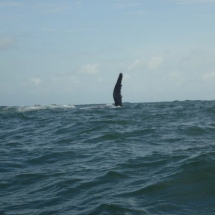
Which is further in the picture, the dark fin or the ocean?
the dark fin

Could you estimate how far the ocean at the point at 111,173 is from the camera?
6859mm

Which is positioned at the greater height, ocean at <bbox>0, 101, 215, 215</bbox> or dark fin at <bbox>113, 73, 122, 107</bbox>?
dark fin at <bbox>113, 73, 122, 107</bbox>

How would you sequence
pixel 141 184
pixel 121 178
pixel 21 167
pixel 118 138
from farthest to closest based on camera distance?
pixel 118 138, pixel 21 167, pixel 121 178, pixel 141 184

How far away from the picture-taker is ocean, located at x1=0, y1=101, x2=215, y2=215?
6.86 metres

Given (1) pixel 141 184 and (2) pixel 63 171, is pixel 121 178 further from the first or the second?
(2) pixel 63 171

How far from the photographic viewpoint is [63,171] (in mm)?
9391

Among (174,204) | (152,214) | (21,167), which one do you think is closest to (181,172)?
(174,204)

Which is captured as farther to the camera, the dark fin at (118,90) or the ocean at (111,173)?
the dark fin at (118,90)

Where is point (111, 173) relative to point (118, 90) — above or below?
below

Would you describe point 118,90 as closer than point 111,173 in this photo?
No

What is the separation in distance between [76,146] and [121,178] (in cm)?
433

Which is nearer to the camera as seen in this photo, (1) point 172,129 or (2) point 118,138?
(2) point 118,138

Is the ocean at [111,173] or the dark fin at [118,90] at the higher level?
the dark fin at [118,90]

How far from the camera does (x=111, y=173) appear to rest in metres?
8.91
